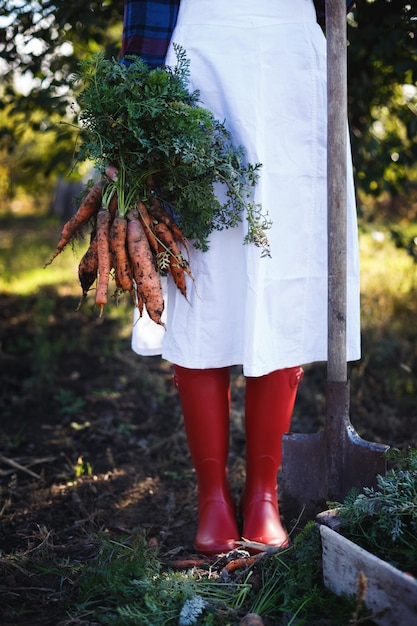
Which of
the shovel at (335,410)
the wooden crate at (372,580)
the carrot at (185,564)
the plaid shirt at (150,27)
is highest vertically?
the plaid shirt at (150,27)

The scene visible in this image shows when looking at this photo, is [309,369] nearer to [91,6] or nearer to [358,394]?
[358,394]

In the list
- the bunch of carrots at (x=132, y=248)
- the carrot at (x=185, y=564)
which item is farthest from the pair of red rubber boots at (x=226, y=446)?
the bunch of carrots at (x=132, y=248)

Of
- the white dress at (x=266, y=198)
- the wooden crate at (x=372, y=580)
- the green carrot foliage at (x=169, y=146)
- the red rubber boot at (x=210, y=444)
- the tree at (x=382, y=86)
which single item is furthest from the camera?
the tree at (x=382, y=86)

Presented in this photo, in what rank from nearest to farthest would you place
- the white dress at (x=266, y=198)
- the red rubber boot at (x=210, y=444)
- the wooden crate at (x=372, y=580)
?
1. the wooden crate at (x=372, y=580)
2. the white dress at (x=266, y=198)
3. the red rubber boot at (x=210, y=444)

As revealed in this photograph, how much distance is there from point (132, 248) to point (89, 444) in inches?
51.7

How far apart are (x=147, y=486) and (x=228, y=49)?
60.2 inches

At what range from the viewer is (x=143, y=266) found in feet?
5.96

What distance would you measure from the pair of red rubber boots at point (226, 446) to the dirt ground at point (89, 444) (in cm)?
14

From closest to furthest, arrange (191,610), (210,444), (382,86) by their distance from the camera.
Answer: (191,610) → (210,444) → (382,86)

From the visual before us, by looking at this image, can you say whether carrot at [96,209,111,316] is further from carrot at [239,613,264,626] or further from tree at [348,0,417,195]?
tree at [348,0,417,195]

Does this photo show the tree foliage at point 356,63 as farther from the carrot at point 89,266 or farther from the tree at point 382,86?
the carrot at point 89,266

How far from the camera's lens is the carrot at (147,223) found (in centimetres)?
183

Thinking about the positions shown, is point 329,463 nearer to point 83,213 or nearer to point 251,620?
point 251,620

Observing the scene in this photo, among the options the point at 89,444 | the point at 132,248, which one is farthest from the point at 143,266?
the point at 89,444
